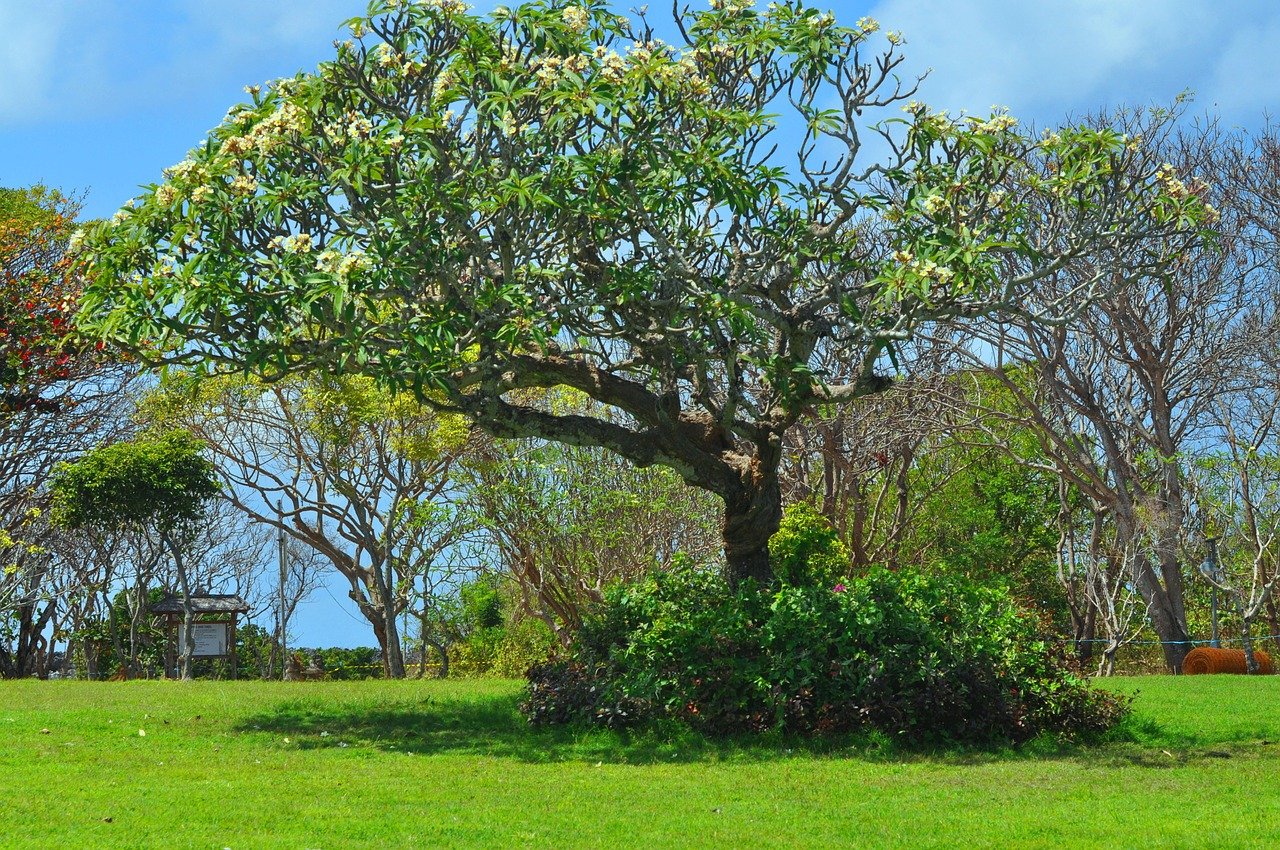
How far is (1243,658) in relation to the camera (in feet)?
62.4

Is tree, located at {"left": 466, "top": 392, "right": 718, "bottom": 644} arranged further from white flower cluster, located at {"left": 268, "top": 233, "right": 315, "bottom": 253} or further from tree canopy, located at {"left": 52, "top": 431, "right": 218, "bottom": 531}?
white flower cluster, located at {"left": 268, "top": 233, "right": 315, "bottom": 253}

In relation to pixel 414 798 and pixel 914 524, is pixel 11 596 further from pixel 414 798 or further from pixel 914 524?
pixel 414 798

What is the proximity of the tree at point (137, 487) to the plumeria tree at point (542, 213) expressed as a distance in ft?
30.3

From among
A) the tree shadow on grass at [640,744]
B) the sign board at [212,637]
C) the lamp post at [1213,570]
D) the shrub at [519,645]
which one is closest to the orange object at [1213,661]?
the lamp post at [1213,570]

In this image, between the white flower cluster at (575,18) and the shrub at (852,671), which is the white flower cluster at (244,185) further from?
the shrub at (852,671)

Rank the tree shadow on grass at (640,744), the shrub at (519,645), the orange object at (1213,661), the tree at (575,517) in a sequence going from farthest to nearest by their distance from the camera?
1. the shrub at (519,645)
2. the tree at (575,517)
3. the orange object at (1213,661)
4. the tree shadow on grass at (640,744)

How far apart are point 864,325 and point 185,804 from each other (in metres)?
6.60

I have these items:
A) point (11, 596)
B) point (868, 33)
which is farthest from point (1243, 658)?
point (11, 596)

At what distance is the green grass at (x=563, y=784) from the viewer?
6832mm

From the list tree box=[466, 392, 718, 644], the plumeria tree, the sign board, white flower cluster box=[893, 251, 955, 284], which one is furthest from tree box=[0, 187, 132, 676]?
white flower cluster box=[893, 251, 955, 284]

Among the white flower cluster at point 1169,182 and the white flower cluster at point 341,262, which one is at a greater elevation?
the white flower cluster at point 1169,182

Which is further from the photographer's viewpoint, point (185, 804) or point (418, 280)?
point (418, 280)

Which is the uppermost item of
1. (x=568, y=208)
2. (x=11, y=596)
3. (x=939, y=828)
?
(x=568, y=208)

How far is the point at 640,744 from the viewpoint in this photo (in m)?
10.6
